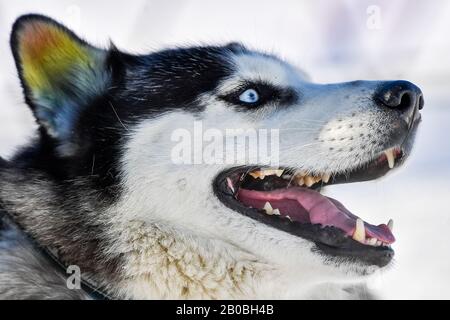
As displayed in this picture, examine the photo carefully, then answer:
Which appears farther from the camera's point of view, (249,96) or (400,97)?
(249,96)

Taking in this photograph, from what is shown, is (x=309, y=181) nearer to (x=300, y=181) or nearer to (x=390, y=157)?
(x=300, y=181)

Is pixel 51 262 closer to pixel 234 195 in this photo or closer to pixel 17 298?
pixel 17 298

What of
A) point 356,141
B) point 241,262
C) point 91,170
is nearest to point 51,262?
point 91,170

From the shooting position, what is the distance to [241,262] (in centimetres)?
188

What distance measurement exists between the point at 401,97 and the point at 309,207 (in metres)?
0.40

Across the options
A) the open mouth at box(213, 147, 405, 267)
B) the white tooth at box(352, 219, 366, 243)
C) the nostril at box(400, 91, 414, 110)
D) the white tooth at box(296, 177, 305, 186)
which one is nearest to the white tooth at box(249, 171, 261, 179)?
the open mouth at box(213, 147, 405, 267)

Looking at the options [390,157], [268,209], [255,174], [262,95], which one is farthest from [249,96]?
[390,157]

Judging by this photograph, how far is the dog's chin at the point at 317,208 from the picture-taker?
1.85m

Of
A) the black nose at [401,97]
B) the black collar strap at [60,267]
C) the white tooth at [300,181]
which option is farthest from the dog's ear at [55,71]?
the black nose at [401,97]

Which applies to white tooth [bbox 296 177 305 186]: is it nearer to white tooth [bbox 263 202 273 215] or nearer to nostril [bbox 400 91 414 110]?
white tooth [bbox 263 202 273 215]

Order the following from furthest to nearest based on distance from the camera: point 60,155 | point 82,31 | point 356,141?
point 82,31
point 60,155
point 356,141

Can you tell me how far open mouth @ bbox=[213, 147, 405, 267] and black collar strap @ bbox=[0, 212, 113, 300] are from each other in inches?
16.4

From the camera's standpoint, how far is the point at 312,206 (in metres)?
1.96
